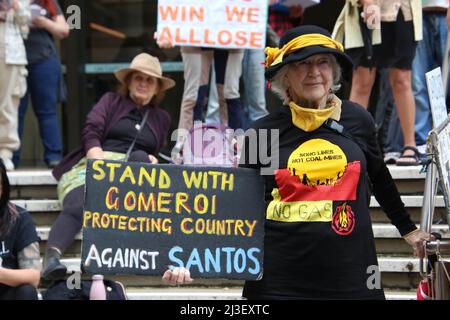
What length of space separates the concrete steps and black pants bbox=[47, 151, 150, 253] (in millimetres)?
109

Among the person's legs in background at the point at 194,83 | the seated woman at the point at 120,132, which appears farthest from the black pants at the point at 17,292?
the person's legs in background at the point at 194,83

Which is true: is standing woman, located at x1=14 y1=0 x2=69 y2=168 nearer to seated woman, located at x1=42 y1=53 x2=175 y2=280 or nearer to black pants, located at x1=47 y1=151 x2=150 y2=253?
seated woman, located at x1=42 y1=53 x2=175 y2=280

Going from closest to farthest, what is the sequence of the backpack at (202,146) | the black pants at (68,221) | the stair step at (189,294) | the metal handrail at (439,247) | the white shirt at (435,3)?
1. the metal handrail at (439,247)
2. the stair step at (189,294)
3. the black pants at (68,221)
4. the backpack at (202,146)
5. the white shirt at (435,3)

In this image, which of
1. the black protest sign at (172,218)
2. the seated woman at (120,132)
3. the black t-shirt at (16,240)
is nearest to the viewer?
the black protest sign at (172,218)

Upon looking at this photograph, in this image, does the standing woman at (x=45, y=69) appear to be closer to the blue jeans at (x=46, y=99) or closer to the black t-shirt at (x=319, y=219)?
the blue jeans at (x=46, y=99)

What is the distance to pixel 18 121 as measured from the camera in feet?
21.0

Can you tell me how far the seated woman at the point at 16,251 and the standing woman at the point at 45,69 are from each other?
2.11m

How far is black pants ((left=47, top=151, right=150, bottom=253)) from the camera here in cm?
476

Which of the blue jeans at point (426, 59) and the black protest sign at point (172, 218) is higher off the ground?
the blue jeans at point (426, 59)

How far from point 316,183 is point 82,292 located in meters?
1.97

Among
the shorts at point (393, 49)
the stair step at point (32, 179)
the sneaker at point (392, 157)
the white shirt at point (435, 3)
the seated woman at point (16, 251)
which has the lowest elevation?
the seated woman at point (16, 251)

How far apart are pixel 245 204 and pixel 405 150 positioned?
8.55 feet

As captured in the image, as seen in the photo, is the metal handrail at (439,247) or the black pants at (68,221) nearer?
the metal handrail at (439,247)

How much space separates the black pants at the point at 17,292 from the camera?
411 cm
